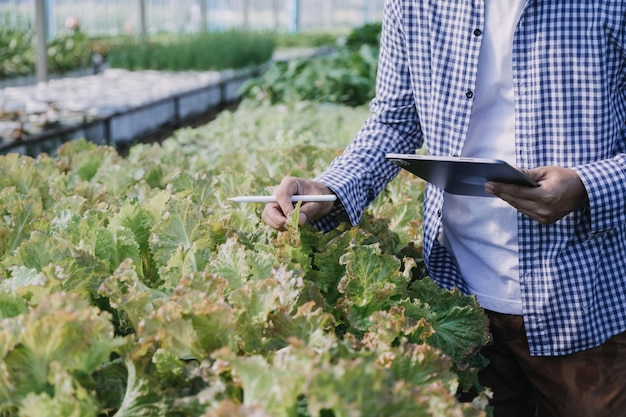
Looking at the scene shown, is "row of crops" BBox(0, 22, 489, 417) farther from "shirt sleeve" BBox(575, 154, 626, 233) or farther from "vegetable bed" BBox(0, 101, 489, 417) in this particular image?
"shirt sleeve" BBox(575, 154, 626, 233)

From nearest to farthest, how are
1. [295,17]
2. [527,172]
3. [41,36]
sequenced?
[527,172] < [41,36] < [295,17]

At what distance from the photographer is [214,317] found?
1.48 meters

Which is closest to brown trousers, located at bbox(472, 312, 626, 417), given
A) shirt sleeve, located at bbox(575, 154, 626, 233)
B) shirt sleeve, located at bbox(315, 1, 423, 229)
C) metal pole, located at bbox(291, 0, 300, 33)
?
shirt sleeve, located at bbox(575, 154, 626, 233)

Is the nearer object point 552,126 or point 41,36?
point 552,126

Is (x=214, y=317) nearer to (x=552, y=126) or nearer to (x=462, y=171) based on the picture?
(x=462, y=171)

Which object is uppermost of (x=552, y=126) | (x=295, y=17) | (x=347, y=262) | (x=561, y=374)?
(x=552, y=126)

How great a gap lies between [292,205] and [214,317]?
0.63 meters

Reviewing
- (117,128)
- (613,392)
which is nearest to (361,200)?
(613,392)

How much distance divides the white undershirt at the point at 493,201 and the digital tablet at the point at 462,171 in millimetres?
185

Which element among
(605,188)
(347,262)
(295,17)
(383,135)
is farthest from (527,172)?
(295,17)

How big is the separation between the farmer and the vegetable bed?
18 centimetres

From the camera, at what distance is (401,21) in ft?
7.20

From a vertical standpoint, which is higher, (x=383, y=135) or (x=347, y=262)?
(x=383, y=135)

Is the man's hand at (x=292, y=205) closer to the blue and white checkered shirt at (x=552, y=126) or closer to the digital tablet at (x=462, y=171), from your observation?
the blue and white checkered shirt at (x=552, y=126)
